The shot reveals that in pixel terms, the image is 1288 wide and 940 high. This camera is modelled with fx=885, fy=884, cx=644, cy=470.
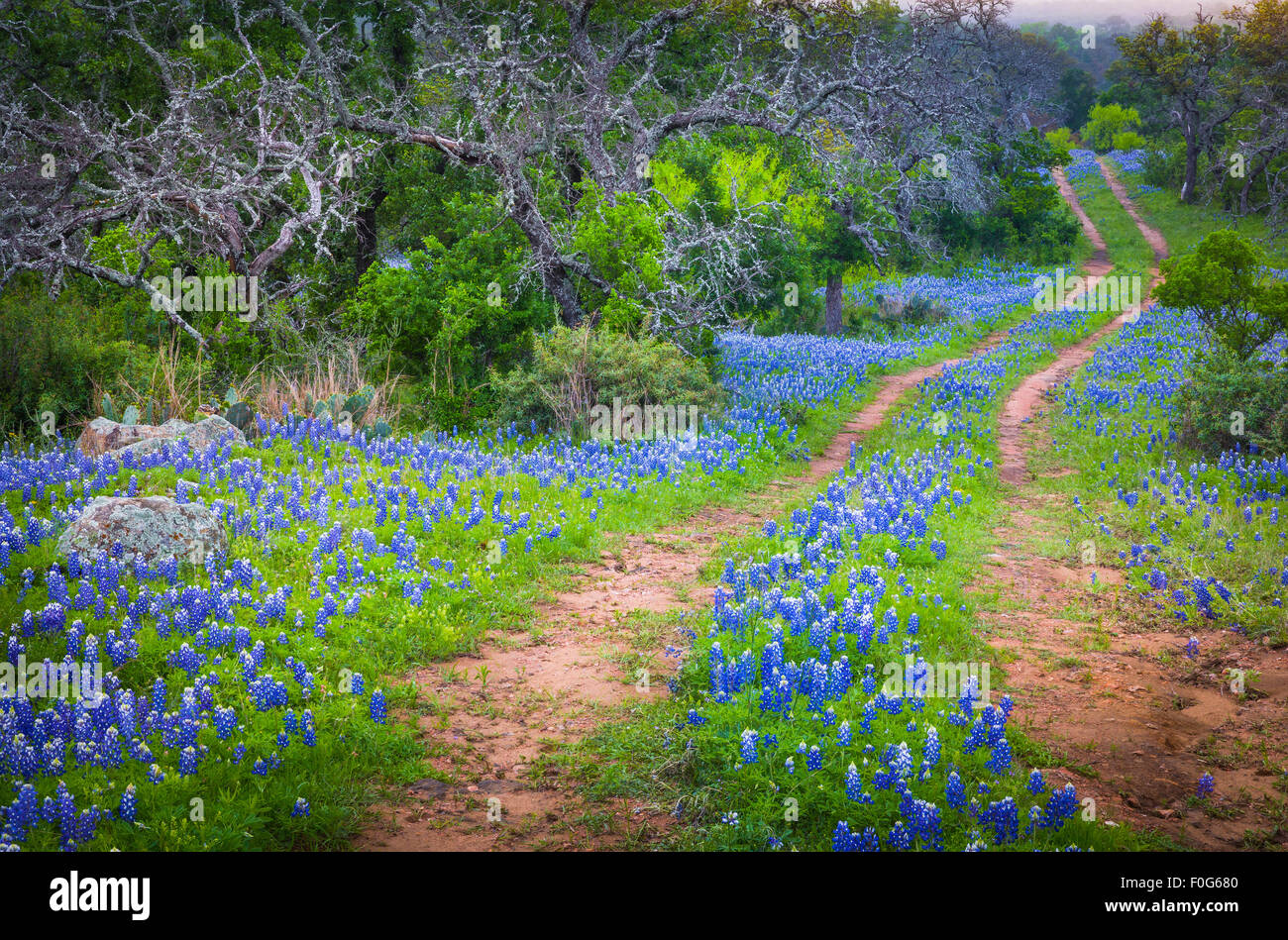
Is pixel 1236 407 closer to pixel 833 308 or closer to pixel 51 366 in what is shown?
pixel 833 308

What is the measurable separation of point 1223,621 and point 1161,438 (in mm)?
6741

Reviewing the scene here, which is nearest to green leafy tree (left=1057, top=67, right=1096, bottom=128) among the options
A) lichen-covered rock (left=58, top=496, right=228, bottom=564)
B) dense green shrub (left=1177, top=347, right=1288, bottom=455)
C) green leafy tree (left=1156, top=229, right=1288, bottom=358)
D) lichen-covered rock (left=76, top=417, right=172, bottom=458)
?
green leafy tree (left=1156, top=229, right=1288, bottom=358)

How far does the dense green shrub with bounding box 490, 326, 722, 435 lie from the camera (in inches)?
546

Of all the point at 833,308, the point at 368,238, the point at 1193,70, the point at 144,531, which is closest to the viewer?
the point at 144,531

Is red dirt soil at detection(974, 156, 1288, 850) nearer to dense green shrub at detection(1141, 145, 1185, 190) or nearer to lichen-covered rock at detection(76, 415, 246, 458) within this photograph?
lichen-covered rock at detection(76, 415, 246, 458)

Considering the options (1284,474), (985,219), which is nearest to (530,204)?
(1284,474)

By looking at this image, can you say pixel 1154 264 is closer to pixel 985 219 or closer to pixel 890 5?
pixel 985 219

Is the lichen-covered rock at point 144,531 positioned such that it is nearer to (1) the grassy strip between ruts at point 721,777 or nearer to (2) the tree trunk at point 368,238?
(1) the grassy strip between ruts at point 721,777

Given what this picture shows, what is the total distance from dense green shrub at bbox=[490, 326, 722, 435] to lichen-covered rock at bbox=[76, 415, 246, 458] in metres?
4.54

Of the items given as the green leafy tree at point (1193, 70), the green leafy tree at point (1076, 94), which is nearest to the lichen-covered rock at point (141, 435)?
the green leafy tree at point (1193, 70)

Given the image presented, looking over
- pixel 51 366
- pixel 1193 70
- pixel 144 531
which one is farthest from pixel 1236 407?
pixel 1193 70

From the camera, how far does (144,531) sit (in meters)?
7.31

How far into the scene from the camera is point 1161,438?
13320mm

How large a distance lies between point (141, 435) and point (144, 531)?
3.85 meters
